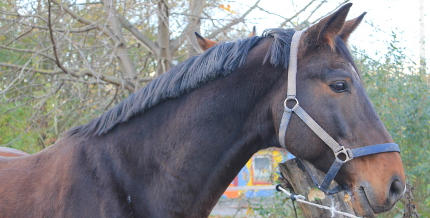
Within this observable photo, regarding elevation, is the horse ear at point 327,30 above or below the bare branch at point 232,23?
below

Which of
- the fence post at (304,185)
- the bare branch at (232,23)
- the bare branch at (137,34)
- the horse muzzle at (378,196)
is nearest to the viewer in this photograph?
the horse muzzle at (378,196)

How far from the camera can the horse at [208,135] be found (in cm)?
192

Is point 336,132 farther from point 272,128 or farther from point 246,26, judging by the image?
point 246,26

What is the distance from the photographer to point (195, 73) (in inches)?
83.6

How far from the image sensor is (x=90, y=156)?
2.10m

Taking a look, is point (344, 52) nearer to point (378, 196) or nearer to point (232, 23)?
point (378, 196)

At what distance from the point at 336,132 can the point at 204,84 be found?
0.80 meters

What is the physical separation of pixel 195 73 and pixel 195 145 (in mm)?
433

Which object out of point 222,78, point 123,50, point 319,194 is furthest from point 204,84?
point 123,50

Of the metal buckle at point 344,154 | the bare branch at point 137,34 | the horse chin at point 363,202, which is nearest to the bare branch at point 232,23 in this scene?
the bare branch at point 137,34

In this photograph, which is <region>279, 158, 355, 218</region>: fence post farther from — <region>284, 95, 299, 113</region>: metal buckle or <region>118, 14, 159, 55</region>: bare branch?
<region>118, 14, 159, 55</region>: bare branch

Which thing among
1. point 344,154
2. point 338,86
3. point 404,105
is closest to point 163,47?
point 404,105

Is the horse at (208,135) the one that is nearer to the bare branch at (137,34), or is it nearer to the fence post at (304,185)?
the fence post at (304,185)

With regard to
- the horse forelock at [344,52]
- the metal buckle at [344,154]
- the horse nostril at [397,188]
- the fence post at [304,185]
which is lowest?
the fence post at [304,185]
